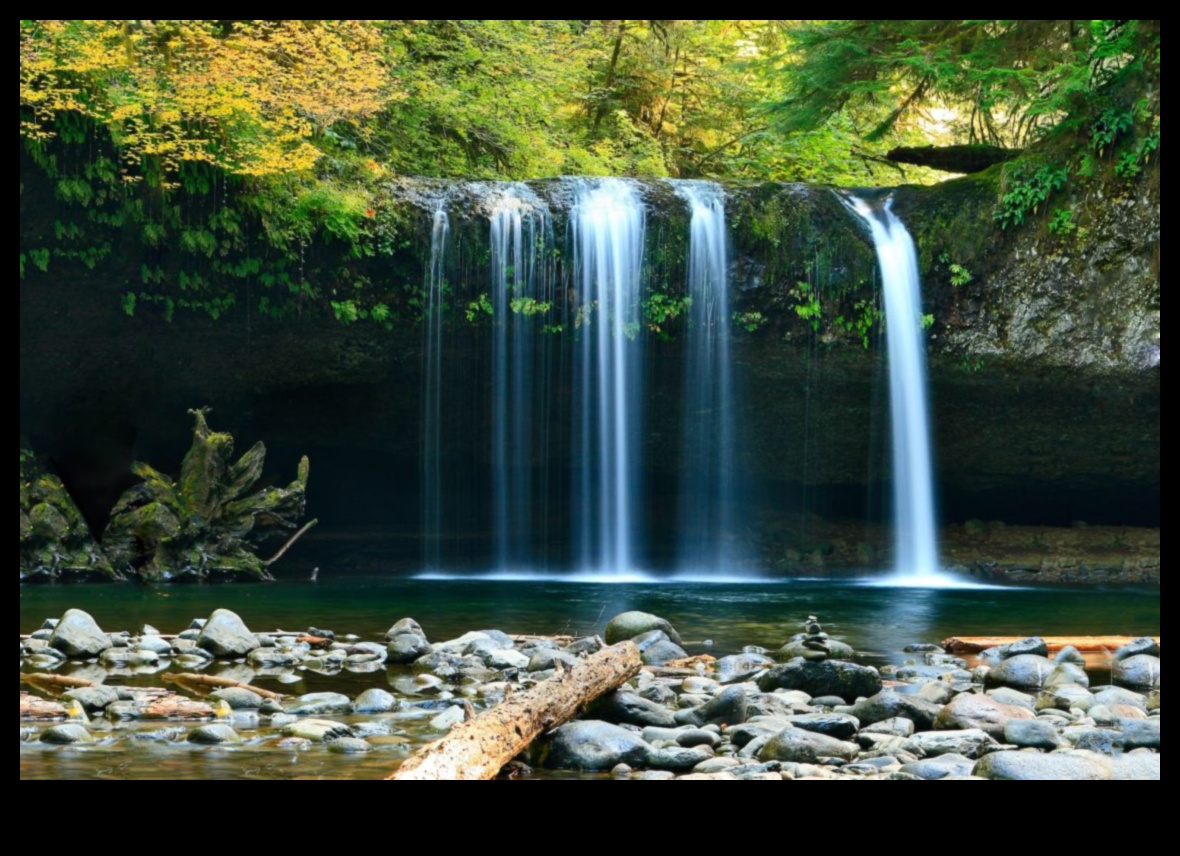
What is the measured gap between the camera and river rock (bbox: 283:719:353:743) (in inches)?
198

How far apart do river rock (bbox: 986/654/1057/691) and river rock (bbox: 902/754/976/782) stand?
6.66 ft

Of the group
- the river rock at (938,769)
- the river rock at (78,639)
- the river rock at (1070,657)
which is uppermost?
the river rock at (78,639)

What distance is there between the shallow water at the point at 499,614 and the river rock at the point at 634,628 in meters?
0.35

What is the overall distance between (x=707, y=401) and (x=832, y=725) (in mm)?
10462

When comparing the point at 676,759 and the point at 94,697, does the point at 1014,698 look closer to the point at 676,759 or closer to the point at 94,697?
the point at 676,759

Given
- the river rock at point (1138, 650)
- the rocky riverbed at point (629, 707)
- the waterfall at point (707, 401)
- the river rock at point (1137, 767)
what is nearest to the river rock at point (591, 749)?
the rocky riverbed at point (629, 707)

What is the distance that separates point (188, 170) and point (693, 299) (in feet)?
20.0

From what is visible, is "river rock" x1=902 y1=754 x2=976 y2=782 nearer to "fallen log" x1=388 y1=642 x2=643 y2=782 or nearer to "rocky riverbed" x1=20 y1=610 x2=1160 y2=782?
"rocky riverbed" x1=20 y1=610 x2=1160 y2=782

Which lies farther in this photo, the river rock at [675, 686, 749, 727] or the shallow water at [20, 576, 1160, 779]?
the river rock at [675, 686, 749, 727]

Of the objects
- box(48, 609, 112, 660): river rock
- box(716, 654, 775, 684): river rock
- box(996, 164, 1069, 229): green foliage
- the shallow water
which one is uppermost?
box(996, 164, 1069, 229): green foliage

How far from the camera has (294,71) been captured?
44.8ft

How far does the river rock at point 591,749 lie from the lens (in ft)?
15.1

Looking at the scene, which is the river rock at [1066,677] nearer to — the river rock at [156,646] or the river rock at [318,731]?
the river rock at [318,731]

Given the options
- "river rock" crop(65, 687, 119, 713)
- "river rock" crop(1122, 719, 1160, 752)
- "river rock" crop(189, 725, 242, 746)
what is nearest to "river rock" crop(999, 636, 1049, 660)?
"river rock" crop(1122, 719, 1160, 752)
